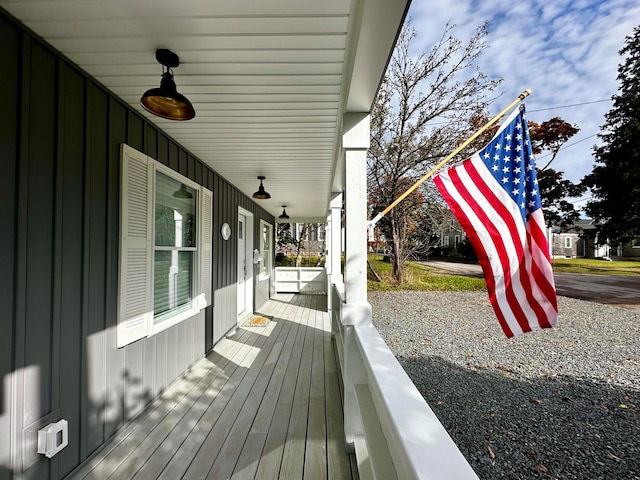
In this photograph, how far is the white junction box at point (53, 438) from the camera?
1454 mm

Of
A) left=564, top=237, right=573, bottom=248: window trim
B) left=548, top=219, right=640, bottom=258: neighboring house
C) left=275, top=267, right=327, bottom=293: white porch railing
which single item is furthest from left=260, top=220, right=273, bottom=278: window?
left=564, top=237, right=573, bottom=248: window trim

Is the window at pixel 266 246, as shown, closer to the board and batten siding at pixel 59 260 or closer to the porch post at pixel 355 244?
the board and batten siding at pixel 59 260

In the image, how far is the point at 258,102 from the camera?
2.07 meters

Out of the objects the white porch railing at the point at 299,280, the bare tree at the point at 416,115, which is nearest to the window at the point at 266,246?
the white porch railing at the point at 299,280

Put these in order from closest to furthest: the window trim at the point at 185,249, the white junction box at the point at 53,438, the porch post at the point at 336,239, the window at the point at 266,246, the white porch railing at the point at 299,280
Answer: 1. the white junction box at the point at 53,438
2. the window trim at the point at 185,249
3. the porch post at the point at 336,239
4. the window at the point at 266,246
5. the white porch railing at the point at 299,280

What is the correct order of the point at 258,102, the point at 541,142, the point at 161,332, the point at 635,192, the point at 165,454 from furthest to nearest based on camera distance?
the point at 541,142, the point at 635,192, the point at 161,332, the point at 258,102, the point at 165,454

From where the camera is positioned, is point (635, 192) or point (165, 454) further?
point (635, 192)

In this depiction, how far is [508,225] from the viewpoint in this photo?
175 cm

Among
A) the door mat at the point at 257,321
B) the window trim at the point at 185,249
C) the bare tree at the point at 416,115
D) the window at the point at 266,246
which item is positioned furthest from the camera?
the bare tree at the point at 416,115

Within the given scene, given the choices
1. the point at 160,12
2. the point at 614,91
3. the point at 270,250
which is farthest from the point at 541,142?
the point at 160,12

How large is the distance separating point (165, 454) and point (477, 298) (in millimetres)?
7622

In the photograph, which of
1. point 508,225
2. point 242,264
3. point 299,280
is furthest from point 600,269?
point 508,225

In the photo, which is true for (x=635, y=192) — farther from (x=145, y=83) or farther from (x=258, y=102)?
(x=145, y=83)

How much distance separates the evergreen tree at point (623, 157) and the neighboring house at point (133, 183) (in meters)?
13.4
